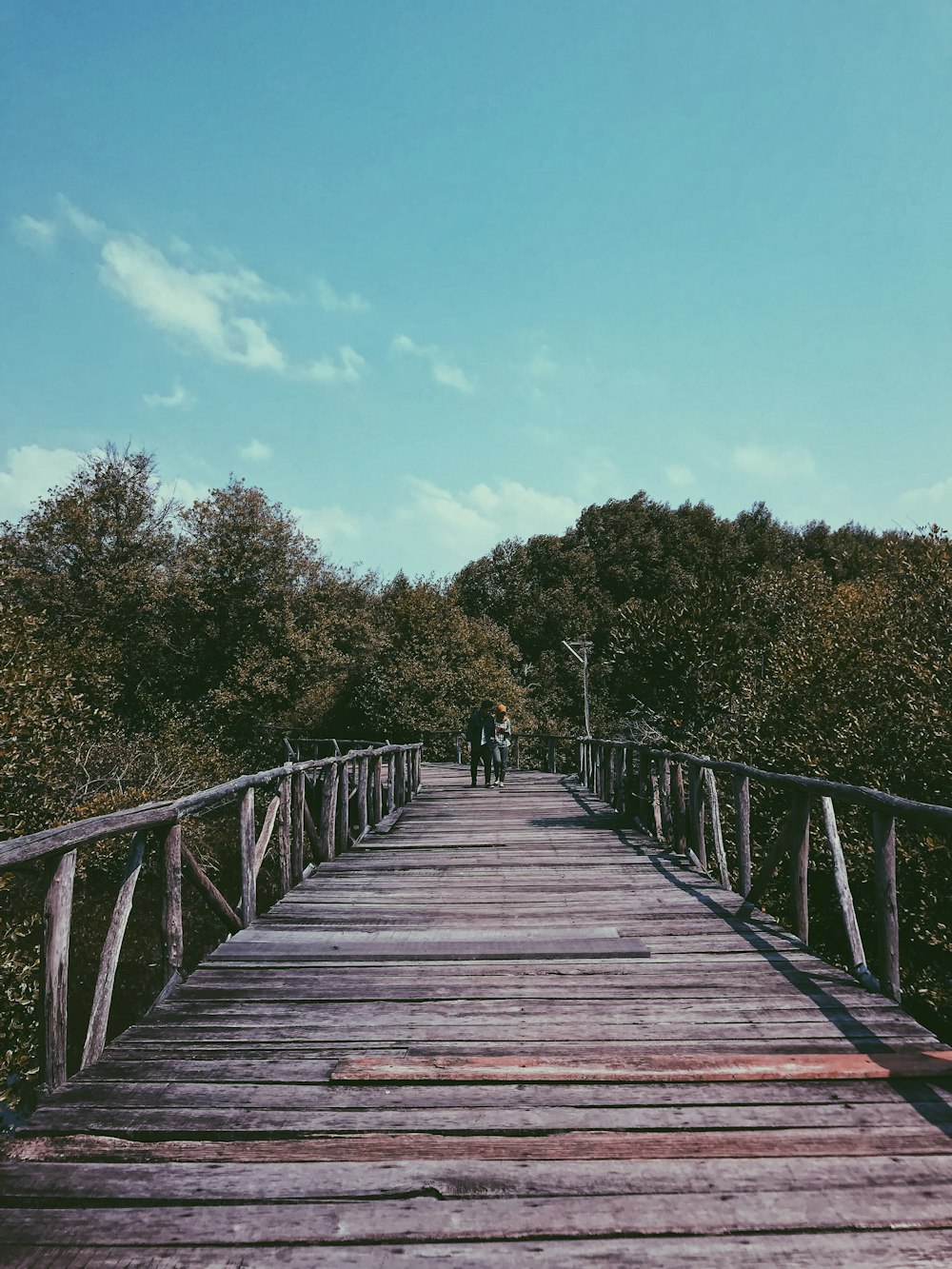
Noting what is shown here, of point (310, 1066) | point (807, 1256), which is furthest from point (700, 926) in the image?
point (807, 1256)

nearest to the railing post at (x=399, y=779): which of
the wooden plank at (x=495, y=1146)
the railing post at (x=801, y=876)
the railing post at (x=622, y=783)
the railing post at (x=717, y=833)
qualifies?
the railing post at (x=622, y=783)

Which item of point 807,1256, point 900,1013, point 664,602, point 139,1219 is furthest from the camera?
point 664,602

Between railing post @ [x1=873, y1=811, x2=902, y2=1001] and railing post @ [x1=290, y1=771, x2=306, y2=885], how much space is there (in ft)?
15.5

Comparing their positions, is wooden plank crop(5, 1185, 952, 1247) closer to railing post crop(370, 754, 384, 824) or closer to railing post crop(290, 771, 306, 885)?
railing post crop(290, 771, 306, 885)

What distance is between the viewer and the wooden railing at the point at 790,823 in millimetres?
4172

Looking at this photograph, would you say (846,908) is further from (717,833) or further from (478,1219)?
(478,1219)

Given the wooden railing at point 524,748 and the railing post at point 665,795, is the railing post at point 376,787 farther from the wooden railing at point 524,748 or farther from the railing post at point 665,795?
the wooden railing at point 524,748

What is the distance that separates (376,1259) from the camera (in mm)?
2182

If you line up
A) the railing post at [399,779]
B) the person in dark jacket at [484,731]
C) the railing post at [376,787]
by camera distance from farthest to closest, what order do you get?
the person in dark jacket at [484,731] → the railing post at [399,779] → the railing post at [376,787]

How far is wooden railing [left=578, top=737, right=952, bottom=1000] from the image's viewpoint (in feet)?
13.7

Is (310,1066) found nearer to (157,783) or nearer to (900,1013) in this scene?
(900,1013)

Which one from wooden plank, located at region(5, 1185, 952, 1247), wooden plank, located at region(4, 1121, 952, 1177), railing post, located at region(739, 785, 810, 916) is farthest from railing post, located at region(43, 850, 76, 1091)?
railing post, located at region(739, 785, 810, 916)

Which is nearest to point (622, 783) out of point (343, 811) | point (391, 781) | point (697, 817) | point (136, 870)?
point (391, 781)

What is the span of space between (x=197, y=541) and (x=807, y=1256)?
31541mm
